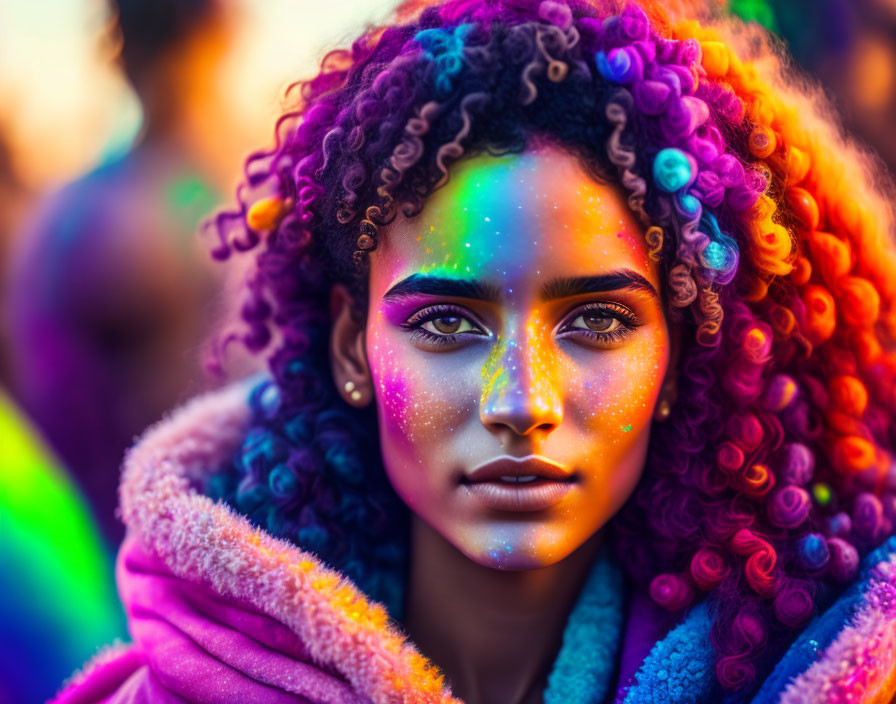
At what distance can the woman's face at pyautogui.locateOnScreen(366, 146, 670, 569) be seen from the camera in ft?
3.90

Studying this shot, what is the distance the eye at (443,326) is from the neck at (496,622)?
37cm

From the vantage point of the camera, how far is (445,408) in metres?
1.24

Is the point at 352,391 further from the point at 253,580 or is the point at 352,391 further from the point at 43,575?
the point at 43,575

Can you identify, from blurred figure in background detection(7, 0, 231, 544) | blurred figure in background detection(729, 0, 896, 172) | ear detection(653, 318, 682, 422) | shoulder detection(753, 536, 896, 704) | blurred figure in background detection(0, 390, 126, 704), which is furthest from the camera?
blurred figure in background detection(729, 0, 896, 172)

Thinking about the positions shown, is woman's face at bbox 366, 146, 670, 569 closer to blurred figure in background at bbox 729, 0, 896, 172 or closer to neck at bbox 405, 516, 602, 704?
neck at bbox 405, 516, 602, 704

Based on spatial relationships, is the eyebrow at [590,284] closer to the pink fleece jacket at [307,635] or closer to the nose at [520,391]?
the nose at [520,391]

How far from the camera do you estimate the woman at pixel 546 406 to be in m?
1.20

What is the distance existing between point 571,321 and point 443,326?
19 cm

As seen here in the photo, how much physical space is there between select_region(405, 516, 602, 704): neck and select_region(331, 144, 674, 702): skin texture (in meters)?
0.13

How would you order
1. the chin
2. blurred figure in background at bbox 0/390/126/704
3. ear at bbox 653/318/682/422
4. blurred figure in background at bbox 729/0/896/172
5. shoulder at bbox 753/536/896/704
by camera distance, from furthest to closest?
blurred figure in background at bbox 729/0/896/172
blurred figure in background at bbox 0/390/126/704
ear at bbox 653/318/682/422
the chin
shoulder at bbox 753/536/896/704

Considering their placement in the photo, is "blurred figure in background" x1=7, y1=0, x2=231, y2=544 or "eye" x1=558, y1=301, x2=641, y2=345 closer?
"eye" x1=558, y1=301, x2=641, y2=345

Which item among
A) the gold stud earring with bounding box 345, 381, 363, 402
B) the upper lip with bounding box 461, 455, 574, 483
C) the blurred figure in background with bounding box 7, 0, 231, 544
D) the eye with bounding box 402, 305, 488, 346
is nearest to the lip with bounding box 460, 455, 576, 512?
the upper lip with bounding box 461, 455, 574, 483

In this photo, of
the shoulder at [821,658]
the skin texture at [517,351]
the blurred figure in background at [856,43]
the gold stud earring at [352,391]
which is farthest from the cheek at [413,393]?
the blurred figure in background at [856,43]

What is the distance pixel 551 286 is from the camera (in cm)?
119
